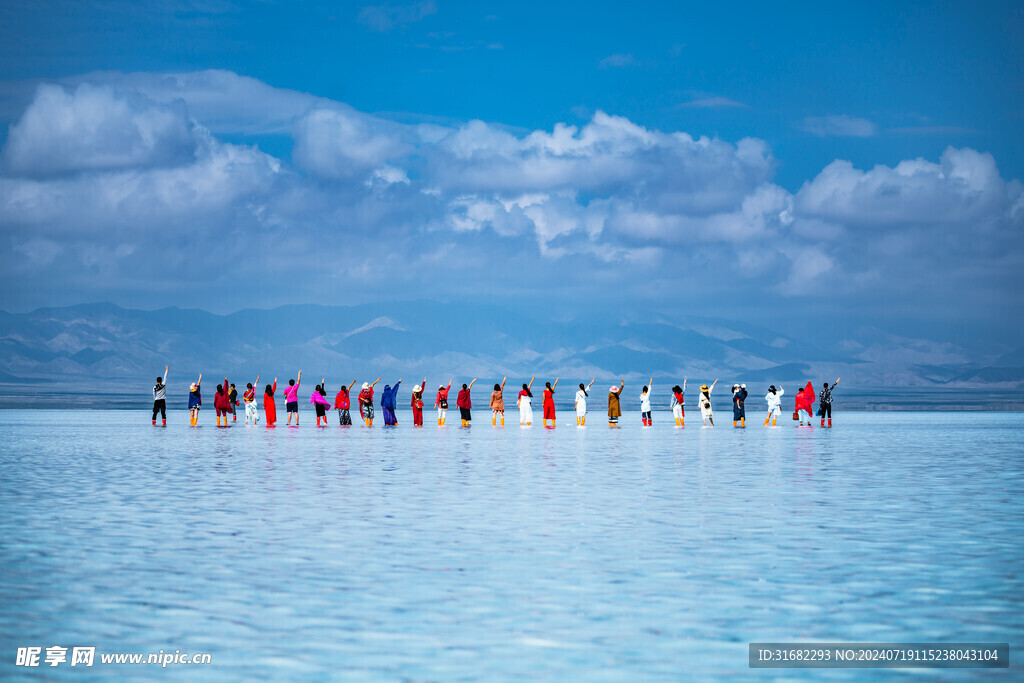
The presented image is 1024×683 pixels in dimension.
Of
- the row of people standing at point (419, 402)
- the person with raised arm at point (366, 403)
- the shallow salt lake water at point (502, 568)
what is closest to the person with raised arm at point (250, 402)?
the row of people standing at point (419, 402)

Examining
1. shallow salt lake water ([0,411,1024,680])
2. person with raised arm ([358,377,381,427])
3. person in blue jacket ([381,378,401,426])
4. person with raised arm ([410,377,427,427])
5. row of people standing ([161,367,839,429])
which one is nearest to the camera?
shallow salt lake water ([0,411,1024,680])

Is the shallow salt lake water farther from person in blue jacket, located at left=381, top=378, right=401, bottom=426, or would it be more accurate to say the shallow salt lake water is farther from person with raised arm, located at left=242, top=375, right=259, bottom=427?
person in blue jacket, located at left=381, top=378, right=401, bottom=426

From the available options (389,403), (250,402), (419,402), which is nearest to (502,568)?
(250,402)

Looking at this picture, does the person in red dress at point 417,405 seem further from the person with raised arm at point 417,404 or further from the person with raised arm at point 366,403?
the person with raised arm at point 366,403

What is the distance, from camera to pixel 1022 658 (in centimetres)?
663

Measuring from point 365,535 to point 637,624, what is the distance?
4694mm

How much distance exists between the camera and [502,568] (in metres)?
9.48

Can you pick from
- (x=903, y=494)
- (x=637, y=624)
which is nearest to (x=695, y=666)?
(x=637, y=624)

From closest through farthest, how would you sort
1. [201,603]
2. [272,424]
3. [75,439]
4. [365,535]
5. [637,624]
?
[637,624] → [201,603] → [365,535] → [75,439] → [272,424]

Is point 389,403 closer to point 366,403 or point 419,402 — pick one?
point 366,403

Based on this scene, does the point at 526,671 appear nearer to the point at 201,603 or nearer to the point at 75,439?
A: the point at 201,603

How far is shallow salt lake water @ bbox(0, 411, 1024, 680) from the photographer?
686 centimetres

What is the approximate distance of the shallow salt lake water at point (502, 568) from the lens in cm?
686

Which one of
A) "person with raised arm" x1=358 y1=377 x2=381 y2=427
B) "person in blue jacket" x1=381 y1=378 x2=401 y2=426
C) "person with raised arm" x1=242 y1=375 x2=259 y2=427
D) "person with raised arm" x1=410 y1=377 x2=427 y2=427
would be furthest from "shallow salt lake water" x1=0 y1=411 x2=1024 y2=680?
"person in blue jacket" x1=381 y1=378 x2=401 y2=426
